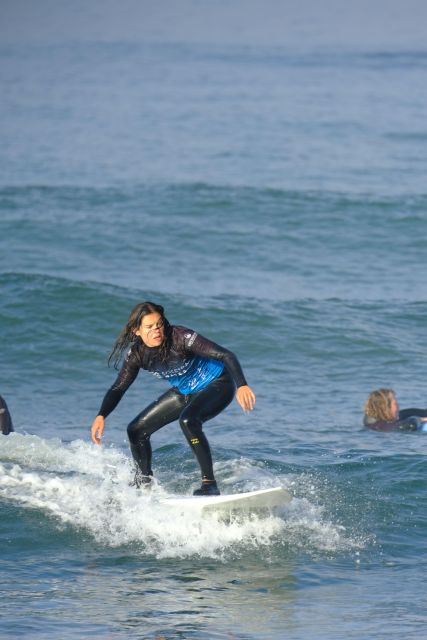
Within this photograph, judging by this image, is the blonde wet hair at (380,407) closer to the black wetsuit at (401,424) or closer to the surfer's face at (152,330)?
the black wetsuit at (401,424)

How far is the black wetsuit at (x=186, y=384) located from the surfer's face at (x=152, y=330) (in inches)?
4.8

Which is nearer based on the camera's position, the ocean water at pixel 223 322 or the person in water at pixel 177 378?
the ocean water at pixel 223 322

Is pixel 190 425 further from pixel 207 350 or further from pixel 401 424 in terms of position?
pixel 401 424

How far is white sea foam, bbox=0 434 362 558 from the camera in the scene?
335 inches

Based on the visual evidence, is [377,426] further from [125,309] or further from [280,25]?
[280,25]

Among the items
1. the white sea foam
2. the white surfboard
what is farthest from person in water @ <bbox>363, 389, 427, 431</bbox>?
the white surfboard

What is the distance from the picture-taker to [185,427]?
838 centimetres

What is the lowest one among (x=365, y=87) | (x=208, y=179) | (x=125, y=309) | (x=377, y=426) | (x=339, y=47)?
(x=377, y=426)

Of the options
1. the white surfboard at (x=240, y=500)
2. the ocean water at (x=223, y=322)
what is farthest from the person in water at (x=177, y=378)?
the ocean water at (x=223, y=322)

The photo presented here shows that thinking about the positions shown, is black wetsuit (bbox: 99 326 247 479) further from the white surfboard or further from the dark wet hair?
the white surfboard

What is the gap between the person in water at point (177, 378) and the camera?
8.15m

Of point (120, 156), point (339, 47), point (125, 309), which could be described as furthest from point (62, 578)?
point (339, 47)

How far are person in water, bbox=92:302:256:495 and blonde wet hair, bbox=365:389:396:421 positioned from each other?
152 inches

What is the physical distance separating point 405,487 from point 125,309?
343 inches
